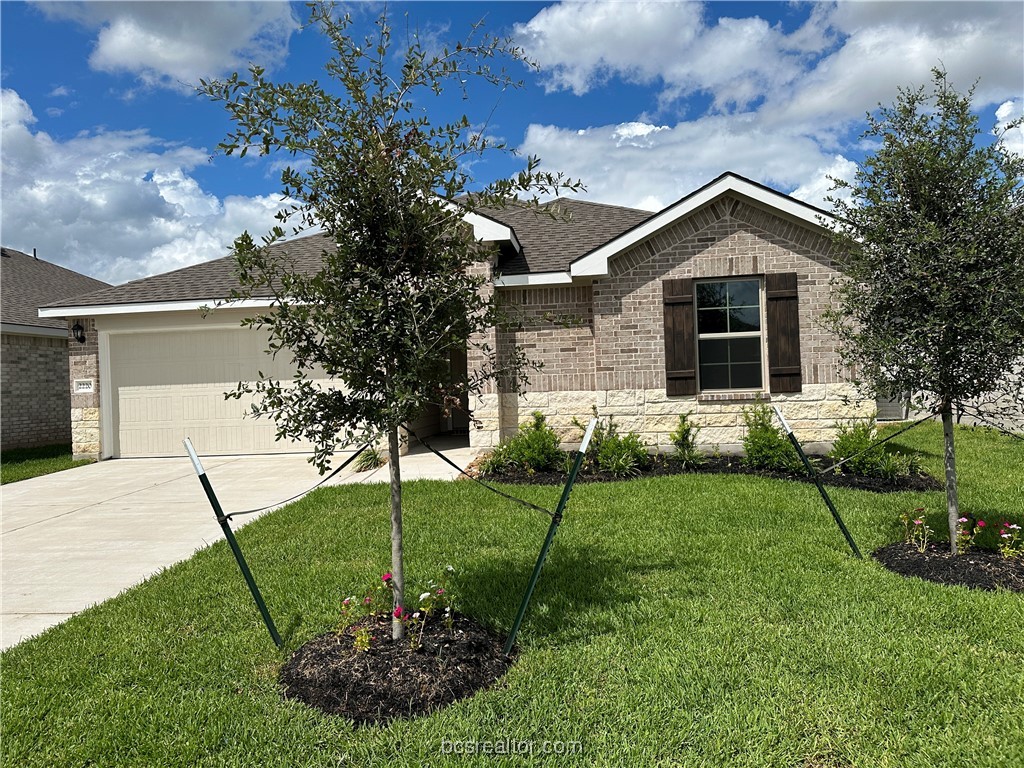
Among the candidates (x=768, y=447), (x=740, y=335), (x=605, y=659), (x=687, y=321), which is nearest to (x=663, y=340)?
(x=687, y=321)

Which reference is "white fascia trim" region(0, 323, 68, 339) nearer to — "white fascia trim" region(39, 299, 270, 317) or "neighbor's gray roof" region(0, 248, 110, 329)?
"neighbor's gray roof" region(0, 248, 110, 329)

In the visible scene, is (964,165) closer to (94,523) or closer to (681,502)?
(681,502)

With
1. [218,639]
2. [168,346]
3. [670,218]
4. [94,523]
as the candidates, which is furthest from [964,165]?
[168,346]

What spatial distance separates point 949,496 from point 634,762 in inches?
161

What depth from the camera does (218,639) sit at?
13.9 ft

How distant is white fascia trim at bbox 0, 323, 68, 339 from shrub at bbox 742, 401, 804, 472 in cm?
1517

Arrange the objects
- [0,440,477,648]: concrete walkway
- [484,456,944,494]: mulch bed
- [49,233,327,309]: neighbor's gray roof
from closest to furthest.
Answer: [0,440,477,648]: concrete walkway → [484,456,944,494]: mulch bed → [49,233,327,309]: neighbor's gray roof

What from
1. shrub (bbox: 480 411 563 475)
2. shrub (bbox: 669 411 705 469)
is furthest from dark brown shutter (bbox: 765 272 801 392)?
shrub (bbox: 480 411 563 475)

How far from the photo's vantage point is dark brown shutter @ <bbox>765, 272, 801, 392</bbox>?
32.1 ft

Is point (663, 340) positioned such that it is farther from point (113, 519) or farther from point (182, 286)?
point (182, 286)

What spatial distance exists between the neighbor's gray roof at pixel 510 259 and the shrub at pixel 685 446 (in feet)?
10.4

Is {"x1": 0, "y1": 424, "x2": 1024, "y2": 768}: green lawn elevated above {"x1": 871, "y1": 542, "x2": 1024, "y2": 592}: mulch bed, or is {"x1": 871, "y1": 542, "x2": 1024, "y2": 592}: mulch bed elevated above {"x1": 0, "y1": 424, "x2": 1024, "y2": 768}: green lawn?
{"x1": 871, "y1": 542, "x2": 1024, "y2": 592}: mulch bed

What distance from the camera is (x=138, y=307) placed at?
1205cm

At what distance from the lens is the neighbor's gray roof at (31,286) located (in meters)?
15.2
